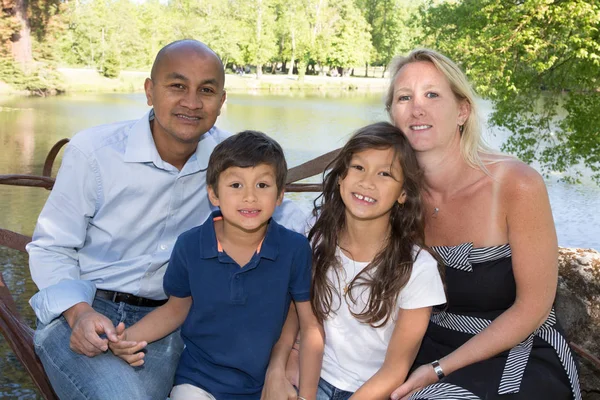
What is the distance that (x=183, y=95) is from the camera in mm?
2771

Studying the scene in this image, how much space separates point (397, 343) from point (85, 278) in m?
1.43

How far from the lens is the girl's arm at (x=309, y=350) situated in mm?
2234

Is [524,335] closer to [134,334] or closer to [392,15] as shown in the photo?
[134,334]

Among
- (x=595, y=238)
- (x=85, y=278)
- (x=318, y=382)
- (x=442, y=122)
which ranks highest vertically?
(x=442, y=122)

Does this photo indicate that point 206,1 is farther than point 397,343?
Yes

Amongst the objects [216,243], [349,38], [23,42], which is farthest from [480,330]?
[349,38]

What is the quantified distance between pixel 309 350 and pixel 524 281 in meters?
0.83

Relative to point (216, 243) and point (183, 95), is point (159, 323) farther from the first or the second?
point (183, 95)

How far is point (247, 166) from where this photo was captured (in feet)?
7.33

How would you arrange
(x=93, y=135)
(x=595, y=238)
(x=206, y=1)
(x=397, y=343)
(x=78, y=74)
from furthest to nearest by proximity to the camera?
1. (x=206, y=1)
2. (x=78, y=74)
3. (x=595, y=238)
4. (x=93, y=135)
5. (x=397, y=343)

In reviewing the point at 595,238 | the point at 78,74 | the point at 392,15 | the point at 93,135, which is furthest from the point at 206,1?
the point at 93,135

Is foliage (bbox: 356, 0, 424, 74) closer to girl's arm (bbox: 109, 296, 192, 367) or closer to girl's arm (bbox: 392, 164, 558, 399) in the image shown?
girl's arm (bbox: 392, 164, 558, 399)

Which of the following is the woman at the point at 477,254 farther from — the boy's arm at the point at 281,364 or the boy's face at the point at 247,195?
the boy's face at the point at 247,195

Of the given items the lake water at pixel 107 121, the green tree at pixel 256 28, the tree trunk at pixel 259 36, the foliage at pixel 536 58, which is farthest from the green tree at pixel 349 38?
the foliage at pixel 536 58
